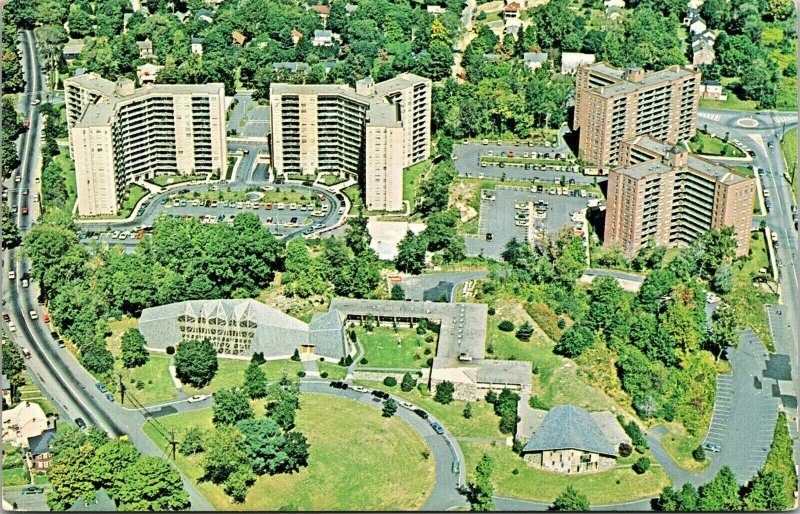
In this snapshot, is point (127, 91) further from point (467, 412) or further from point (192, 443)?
point (467, 412)

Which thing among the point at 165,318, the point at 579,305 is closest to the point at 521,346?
the point at 579,305

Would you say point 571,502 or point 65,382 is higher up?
point 65,382

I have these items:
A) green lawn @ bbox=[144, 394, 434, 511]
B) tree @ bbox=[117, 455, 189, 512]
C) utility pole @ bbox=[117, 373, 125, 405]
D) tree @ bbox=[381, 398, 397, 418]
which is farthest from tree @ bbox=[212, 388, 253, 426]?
tree @ bbox=[381, 398, 397, 418]

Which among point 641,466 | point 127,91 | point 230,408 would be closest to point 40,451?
point 230,408

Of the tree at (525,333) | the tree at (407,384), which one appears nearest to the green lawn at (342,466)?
the tree at (407,384)

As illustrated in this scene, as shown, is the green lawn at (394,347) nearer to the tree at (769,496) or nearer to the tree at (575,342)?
the tree at (575,342)

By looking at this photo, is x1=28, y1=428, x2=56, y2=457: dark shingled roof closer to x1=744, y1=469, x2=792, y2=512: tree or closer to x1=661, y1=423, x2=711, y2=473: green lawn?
x1=661, y1=423, x2=711, y2=473: green lawn
